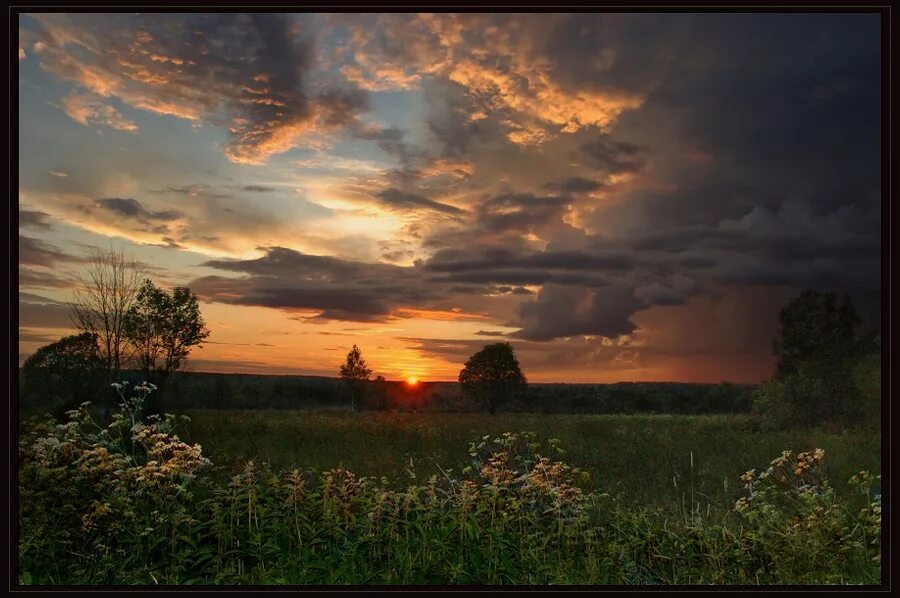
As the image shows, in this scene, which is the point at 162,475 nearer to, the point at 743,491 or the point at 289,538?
the point at 289,538

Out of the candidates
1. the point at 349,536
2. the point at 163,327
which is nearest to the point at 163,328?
the point at 163,327

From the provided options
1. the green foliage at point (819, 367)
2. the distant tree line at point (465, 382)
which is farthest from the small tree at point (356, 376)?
the green foliage at point (819, 367)

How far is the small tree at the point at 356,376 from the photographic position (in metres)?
9.58

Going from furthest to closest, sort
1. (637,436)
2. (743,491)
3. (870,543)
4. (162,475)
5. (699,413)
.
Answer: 1. (699,413)
2. (637,436)
3. (743,491)
4. (870,543)
5. (162,475)

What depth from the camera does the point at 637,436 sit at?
1496cm

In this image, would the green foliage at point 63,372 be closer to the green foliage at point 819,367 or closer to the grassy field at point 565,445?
the grassy field at point 565,445

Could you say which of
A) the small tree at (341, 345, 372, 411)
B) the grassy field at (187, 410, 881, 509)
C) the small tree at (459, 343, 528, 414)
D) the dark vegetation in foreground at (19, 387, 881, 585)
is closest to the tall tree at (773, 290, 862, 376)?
the grassy field at (187, 410, 881, 509)

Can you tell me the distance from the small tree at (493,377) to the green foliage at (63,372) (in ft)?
19.2

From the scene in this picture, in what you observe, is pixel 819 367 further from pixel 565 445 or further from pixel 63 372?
pixel 63 372

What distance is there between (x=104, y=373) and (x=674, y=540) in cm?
766

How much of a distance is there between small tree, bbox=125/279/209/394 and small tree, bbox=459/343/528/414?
4834mm

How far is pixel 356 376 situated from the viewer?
1130cm

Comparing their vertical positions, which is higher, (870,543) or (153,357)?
(153,357)
